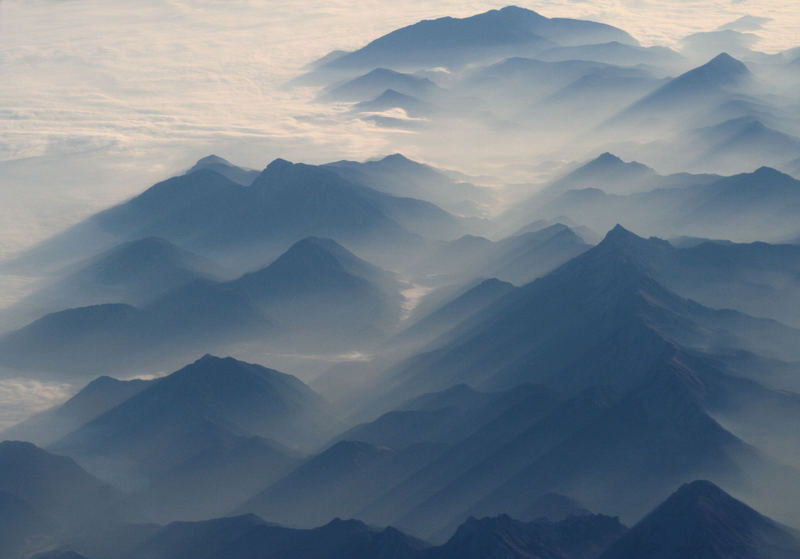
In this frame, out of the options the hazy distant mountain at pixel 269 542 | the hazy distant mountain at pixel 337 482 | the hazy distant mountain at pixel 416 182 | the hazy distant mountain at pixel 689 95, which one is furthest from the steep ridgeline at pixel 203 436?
the hazy distant mountain at pixel 689 95

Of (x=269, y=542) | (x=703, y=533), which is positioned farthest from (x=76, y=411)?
(x=703, y=533)

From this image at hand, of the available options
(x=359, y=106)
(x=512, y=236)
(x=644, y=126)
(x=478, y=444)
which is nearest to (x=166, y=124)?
(x=359, y=106)

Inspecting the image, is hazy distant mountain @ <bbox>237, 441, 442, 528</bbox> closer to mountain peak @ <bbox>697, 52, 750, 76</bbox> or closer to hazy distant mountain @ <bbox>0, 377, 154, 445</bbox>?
hazy distant mountain @ <bbox>0, 377, 154, 445</bbox>

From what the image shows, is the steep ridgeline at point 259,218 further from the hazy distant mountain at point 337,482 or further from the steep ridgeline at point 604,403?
the hazy distant mountain at point 337,482

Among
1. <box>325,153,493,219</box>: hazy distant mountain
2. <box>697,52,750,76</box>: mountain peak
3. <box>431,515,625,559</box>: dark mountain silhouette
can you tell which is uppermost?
<box>431,515,625,559</box>: dark mountain silhouette

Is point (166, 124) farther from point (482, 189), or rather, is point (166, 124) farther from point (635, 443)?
point (635, 443)

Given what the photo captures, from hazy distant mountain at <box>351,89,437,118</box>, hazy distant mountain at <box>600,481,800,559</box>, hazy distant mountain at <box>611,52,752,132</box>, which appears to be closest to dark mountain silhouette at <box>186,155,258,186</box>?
hazy distant mountain at <box>351,89,437,118</box>
